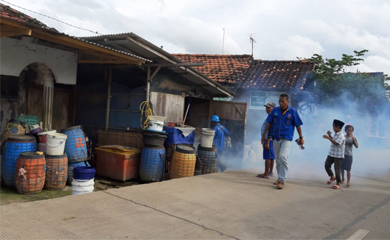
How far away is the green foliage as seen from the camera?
51.9 ft

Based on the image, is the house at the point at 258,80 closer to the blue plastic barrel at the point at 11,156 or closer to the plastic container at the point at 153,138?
the plastic container at the point at 153,138

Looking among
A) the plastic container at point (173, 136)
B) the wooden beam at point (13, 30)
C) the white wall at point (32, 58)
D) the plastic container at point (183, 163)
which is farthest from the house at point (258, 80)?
the wooden beam at point (13, 30)

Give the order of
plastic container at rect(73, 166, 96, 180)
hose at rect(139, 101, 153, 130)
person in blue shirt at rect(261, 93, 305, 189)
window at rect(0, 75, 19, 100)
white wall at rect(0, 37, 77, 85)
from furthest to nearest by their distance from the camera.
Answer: hose at rect(139, 101, 153, 130) → window at rect(0, 75, 19, 100) → white wall at rect(0, 37, 77, 85) → person in blue shirt at rect(261, 93, 305, 189) → plastic container at rect(73, 166, 96, 180)

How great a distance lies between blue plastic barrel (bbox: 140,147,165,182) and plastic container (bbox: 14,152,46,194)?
217cm

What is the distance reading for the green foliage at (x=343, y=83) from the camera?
15.8 m

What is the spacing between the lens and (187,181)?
20.7 feet

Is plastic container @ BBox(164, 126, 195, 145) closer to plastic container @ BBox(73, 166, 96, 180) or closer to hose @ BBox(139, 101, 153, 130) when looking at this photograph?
hose @ BBox(139, 101, 153, 130)

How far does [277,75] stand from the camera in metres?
15.8

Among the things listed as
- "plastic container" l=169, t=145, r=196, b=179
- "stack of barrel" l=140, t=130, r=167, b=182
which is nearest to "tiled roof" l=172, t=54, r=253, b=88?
"plastic container" l=169, t=145, r=196, b=179

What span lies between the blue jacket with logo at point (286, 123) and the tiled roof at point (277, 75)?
27.3 feet

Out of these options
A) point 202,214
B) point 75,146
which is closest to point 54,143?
point 75,146

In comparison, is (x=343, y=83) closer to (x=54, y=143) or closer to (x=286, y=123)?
(x=286, y=123)

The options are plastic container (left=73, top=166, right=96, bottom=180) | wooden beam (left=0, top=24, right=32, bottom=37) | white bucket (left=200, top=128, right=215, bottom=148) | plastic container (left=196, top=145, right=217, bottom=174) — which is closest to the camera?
wooden beam (left=0, top=24, right=32, bottom=37)

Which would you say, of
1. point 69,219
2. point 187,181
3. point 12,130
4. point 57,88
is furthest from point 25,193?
point 57,88
